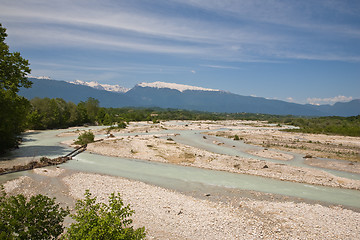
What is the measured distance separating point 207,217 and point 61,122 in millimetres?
81498

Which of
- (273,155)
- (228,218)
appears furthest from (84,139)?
(228,218)

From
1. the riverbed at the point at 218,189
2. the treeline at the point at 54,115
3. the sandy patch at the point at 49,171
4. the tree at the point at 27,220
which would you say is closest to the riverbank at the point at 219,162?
the riverbed at the point at 218,189

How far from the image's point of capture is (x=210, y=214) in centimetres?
1559

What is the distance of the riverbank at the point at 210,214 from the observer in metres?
13.3

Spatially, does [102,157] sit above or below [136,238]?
below

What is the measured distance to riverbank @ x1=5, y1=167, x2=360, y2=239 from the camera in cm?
1331

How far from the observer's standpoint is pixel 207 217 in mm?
15094

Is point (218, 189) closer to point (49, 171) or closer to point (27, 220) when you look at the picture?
point (27, 220)

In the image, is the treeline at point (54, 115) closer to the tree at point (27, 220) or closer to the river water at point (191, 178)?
the river water at point (191, 178)

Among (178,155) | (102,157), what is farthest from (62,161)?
(178,155)

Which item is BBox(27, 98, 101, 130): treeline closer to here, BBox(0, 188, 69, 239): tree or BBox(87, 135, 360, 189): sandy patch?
BBox(87, 135, 360, 189): sandy patch

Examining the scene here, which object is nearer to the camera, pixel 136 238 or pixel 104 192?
pixel 136 238

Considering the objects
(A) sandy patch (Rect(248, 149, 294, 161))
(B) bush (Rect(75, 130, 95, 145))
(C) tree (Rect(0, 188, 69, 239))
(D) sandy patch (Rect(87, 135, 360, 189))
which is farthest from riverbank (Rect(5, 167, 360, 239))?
(B) bush (Rect(75, 130, 95, 145))

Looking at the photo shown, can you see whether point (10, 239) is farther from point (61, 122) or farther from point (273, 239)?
point (61, 122)
